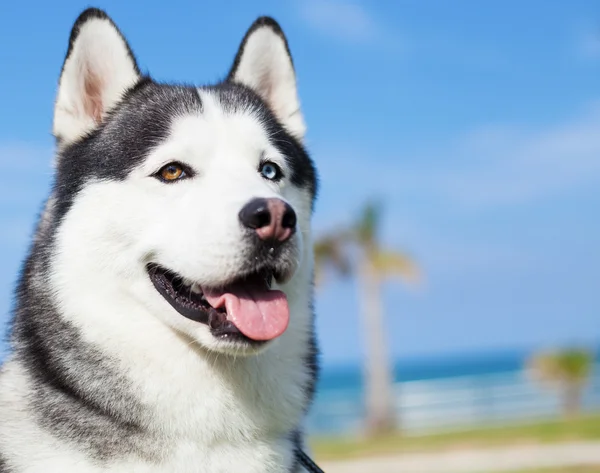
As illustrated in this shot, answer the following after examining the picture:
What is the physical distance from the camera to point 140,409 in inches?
142

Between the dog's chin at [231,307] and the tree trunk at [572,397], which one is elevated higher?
the dog's chin at [231,307]

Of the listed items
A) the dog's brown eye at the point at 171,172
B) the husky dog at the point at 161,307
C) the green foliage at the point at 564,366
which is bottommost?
the green foliage at the point at 564,366

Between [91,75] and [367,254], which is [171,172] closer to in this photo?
[91,75]

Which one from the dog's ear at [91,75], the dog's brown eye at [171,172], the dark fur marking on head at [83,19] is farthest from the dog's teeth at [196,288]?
the dark fur marking on head at [83,19]

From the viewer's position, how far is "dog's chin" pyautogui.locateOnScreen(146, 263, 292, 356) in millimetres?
3584

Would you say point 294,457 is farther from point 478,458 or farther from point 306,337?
point 478,458

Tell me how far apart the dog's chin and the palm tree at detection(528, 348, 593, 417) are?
26.3 meters

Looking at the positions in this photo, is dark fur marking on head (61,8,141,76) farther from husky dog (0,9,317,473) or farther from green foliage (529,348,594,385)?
green foliage (529,348,594,385)

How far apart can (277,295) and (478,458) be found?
473 inches

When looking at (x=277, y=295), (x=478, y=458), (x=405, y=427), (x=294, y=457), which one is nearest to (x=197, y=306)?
(x=277, y=295)

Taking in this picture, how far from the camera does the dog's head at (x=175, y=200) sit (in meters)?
3.57

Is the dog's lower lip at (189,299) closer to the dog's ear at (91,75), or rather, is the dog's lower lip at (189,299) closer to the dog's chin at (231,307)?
the dog's chin at (231,307)

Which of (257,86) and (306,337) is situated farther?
(257,86)

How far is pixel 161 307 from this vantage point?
3686 mm
